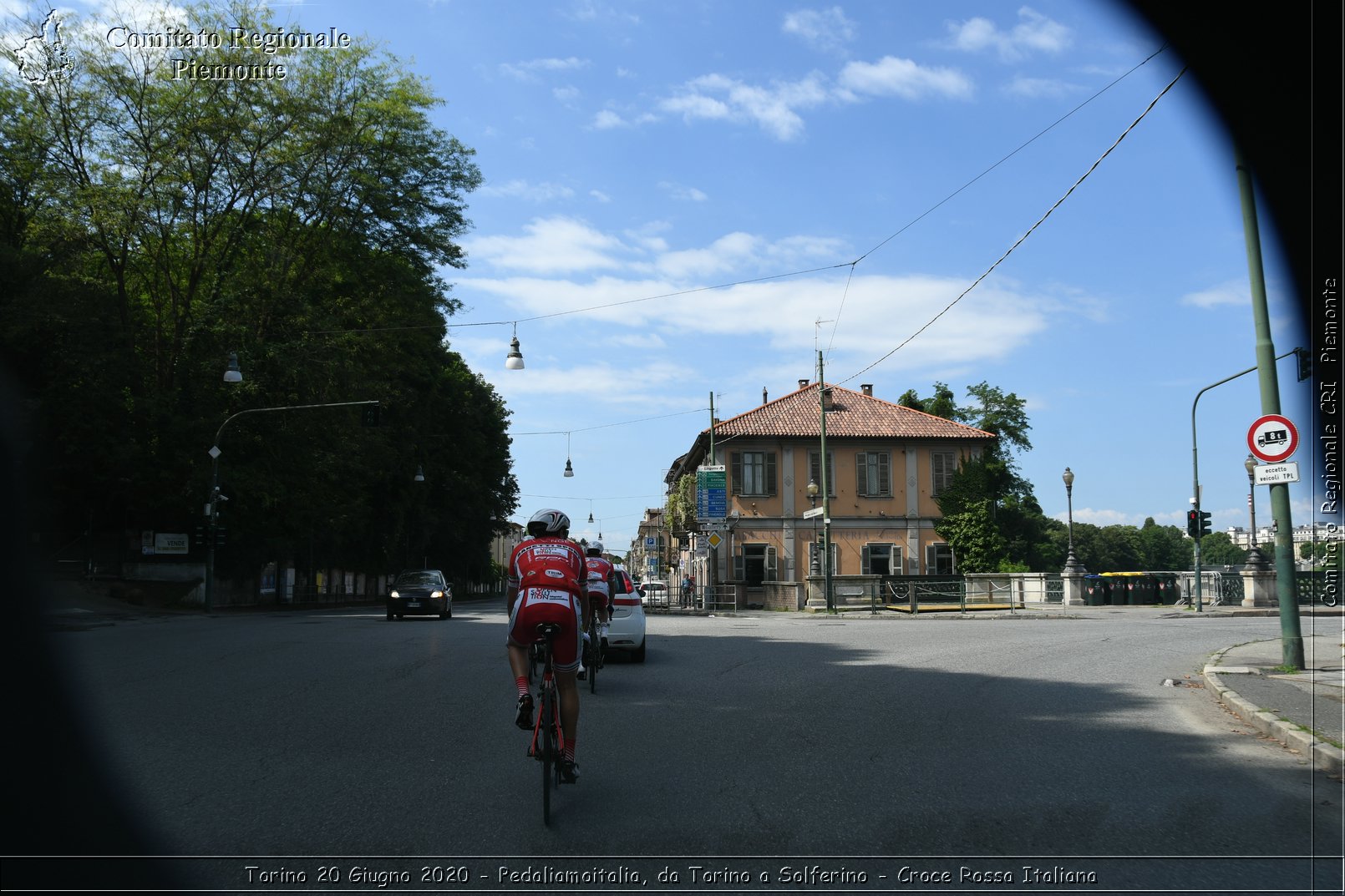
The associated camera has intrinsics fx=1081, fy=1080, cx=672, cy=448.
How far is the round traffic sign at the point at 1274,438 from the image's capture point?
38.6ft

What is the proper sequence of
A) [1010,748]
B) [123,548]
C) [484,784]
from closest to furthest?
1. [484,784]
2. [1010,748]
3. [123,548]

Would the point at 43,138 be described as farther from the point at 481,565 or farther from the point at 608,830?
the point at 481,565

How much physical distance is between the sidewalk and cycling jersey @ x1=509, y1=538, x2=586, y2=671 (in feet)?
16.8

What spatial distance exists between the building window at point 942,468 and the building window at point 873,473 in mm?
2190

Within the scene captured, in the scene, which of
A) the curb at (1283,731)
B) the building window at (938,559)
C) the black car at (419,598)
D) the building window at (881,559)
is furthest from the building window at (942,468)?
the curb at (1283,731)

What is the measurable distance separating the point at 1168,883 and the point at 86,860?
492cm

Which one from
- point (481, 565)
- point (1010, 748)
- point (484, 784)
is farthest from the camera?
point (481, 565)

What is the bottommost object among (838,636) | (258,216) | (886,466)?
(838,636)

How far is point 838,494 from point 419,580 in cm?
2537

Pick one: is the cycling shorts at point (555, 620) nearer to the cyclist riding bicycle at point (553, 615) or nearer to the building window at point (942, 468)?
the cyclist riding bicycle at point (553, 615)

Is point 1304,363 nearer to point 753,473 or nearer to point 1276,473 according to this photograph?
point 1276,473

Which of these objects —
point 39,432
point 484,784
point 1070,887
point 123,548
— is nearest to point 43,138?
point 39,432

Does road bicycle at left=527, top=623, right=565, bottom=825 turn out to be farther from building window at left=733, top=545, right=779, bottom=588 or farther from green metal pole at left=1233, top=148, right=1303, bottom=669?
building window at left=733, top=545, right=779, bottom=588

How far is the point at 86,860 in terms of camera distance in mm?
5000
